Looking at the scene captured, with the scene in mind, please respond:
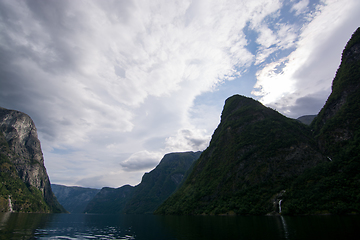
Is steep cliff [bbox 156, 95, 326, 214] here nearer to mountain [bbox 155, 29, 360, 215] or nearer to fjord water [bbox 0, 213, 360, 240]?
mountain [bbox 155, 29, 360, 215]

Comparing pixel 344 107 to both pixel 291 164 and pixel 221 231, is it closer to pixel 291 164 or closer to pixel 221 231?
pixel 291 164

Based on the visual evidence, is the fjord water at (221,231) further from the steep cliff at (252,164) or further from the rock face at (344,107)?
the rock face at (344,107)

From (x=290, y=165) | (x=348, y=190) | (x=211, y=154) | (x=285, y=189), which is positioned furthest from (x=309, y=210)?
(x=211, y=154)

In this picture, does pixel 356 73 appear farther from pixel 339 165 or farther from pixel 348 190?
pixel 348 190

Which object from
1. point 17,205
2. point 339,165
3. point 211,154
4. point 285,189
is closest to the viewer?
point 339,165

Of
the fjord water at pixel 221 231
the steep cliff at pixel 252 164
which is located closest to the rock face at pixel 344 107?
the steep cliff at pixel 252 164

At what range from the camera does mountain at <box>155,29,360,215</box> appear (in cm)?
7225

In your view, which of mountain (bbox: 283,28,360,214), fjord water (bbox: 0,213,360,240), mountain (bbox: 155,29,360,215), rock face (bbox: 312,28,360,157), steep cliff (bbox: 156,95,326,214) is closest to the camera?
fjord water (bbox: 0,213,360,240)

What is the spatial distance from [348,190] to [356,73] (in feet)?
265

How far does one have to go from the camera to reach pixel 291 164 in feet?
337

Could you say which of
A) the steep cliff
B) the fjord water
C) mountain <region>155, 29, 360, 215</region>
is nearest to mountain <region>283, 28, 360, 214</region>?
mountain <region>155, 29, 360, 215</region>

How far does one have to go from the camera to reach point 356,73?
106 meters

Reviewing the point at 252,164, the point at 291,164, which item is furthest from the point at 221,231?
the point at 252,164

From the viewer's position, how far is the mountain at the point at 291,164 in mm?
72250
